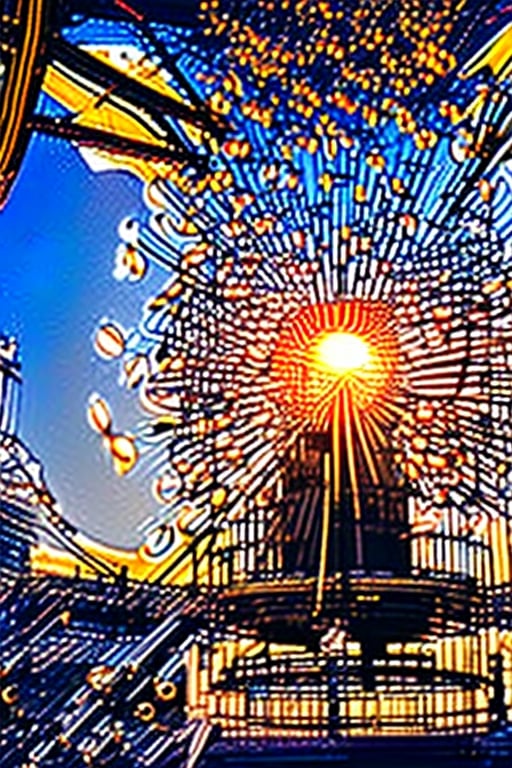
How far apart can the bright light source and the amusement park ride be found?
0.02 meters

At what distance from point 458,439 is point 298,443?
22 centimetres

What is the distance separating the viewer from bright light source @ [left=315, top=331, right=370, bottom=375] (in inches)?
Answer: 74.9

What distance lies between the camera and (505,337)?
1.85m

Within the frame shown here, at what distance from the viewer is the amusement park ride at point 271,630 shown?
5.33 feet

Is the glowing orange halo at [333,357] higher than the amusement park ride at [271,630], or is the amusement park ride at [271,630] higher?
the glowing orange halo at [333,357]

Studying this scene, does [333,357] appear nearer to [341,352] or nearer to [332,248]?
[341,352]

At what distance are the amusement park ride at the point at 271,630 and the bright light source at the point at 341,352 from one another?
0.02 m

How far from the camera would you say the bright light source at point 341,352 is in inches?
74.9

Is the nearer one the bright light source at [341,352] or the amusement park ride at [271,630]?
the amusement park ride at [271,630]

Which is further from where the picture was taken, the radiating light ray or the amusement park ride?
the radiating light ray

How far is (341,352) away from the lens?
190cm

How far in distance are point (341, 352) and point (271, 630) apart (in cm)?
42

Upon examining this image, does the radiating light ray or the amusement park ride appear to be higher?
the radiating light ray

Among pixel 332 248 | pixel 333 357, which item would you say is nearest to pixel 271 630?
pixel 333 357
